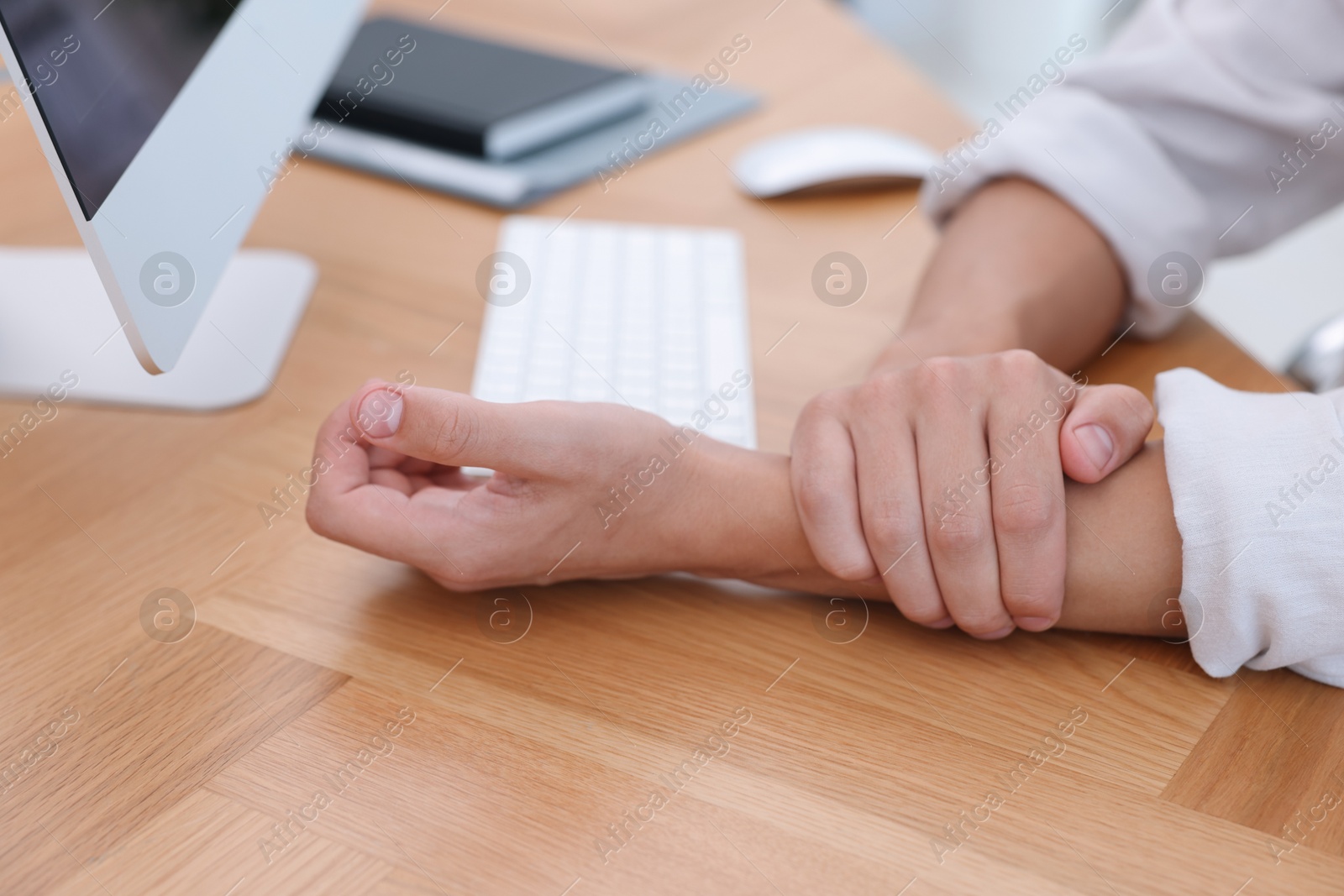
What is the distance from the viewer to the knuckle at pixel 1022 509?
494mm

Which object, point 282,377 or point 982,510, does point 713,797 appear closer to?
point 982,510

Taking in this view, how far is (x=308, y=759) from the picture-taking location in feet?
1.43

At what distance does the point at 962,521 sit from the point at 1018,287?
0.86 feet

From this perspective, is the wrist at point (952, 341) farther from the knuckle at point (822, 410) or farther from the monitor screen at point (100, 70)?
the monitor screen at point (100, 70)

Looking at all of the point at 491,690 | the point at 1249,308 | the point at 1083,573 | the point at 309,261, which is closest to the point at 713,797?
the point at 491,690

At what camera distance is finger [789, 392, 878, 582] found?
51 centimetres

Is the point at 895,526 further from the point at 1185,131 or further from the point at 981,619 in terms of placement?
the point at 1185,131

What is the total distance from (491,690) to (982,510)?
0.24 metres

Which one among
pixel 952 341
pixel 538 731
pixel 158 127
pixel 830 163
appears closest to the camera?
pixel 538 731

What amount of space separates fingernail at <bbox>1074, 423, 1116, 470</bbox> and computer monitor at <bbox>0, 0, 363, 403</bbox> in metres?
0.45

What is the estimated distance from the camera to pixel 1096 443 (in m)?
0.51

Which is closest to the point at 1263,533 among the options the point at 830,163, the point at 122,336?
the point at 830,163

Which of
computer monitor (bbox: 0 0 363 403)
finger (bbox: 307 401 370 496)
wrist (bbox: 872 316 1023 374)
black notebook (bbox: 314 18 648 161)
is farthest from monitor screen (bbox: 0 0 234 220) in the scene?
wrist (bbox: 872 316 1023 374)

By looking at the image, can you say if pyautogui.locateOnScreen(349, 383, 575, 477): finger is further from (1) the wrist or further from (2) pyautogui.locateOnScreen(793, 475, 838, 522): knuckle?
(1) the wrist
